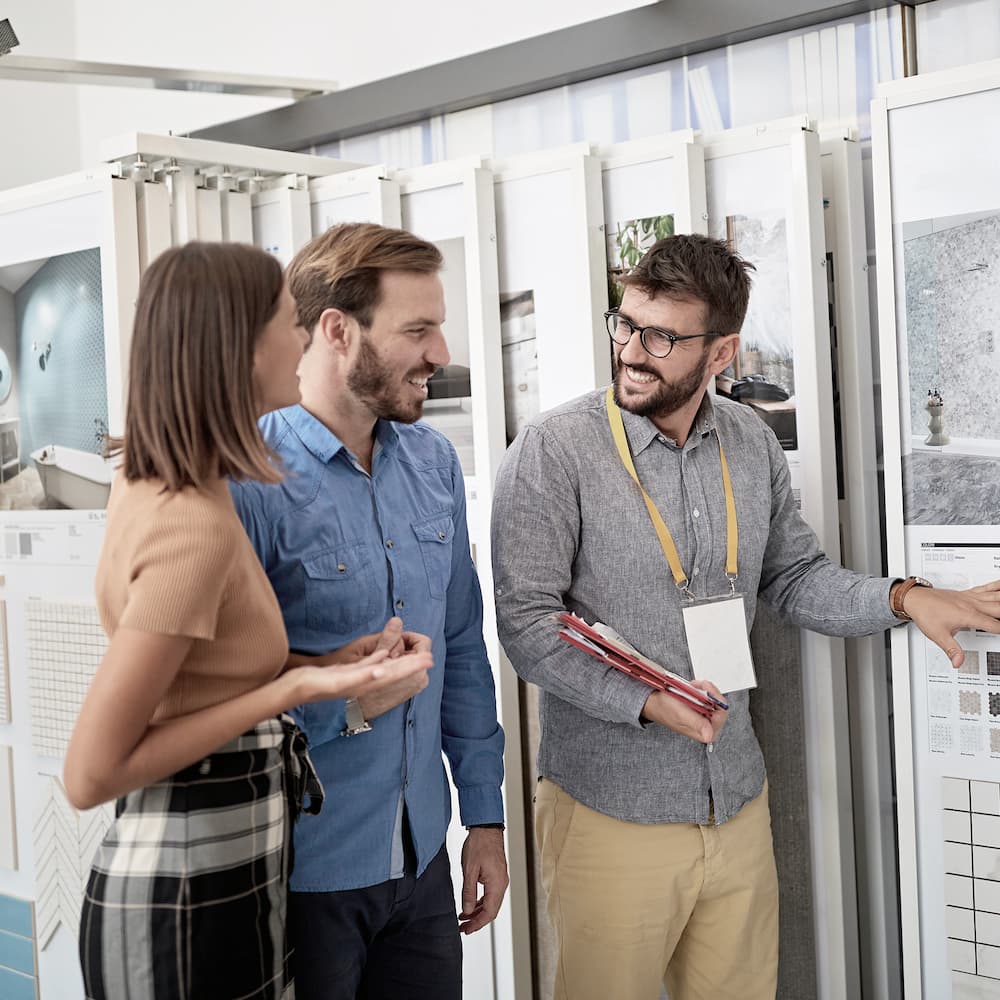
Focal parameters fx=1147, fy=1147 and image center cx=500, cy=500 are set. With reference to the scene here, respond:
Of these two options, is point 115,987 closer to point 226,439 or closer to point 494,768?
point 226,439

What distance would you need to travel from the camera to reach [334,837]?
1711 millimetres

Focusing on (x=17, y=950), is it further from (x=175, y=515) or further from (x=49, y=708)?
(x=175, y=515)

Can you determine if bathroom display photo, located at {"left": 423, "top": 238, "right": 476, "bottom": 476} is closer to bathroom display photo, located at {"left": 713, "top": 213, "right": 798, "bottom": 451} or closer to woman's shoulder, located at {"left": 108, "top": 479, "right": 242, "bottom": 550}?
bathroom display photo, located at {"left": 713, "top": 213, "right": 798, "bottom": 451}

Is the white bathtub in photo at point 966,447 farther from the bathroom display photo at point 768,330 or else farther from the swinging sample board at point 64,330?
the swinging sample board at point 64,330

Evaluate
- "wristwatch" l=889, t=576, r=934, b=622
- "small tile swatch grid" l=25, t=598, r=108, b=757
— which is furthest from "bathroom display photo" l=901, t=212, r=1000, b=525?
"small tile swatch grid" l=25, t=598, r=108, b=757

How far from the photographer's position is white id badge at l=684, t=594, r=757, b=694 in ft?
6.98

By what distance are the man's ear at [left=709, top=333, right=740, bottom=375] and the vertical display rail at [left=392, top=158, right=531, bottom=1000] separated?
645mm

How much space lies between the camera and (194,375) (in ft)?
4.32

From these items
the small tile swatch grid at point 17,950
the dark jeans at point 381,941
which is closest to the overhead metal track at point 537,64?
the dark jeans at point 381,941

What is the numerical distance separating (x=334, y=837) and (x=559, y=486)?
76 centimetres

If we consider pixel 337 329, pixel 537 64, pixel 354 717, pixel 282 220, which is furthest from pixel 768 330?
pixel 354 717

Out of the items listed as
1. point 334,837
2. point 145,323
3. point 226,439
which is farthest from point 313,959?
point 145,323

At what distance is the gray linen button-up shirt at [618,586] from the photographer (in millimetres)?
2068

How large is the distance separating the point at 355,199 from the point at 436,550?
53.5 inches
